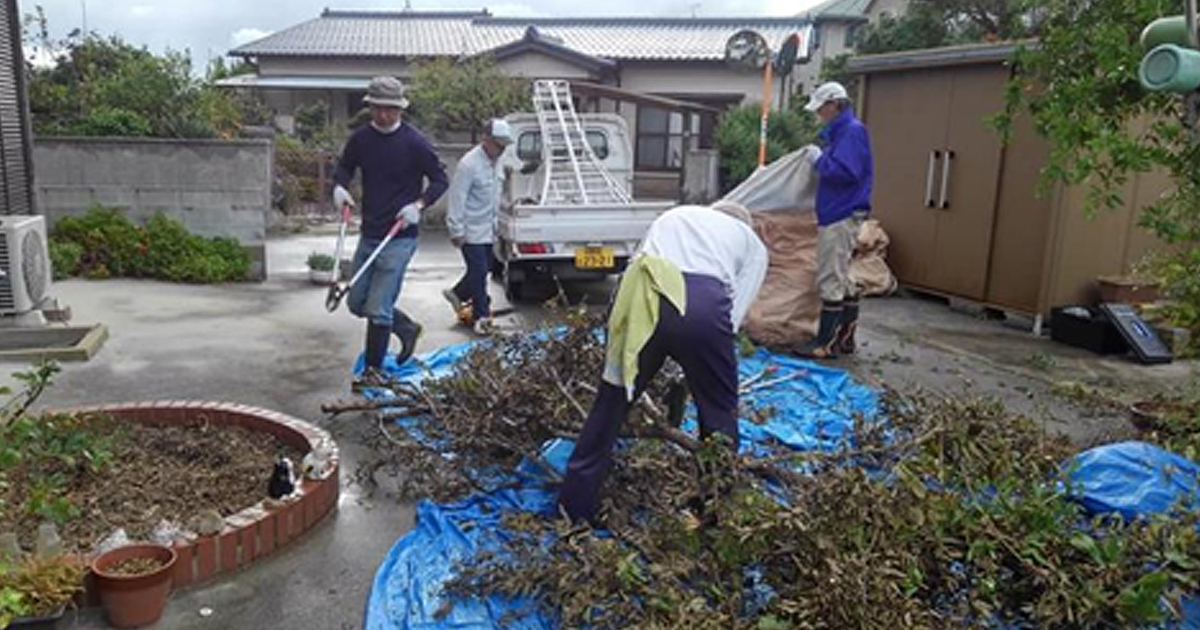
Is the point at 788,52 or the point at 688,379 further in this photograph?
the point at 788,52

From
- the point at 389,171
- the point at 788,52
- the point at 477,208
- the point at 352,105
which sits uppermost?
the point at 788,52

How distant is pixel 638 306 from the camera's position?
124 inches

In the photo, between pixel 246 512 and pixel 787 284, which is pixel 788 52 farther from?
pixel 246 512

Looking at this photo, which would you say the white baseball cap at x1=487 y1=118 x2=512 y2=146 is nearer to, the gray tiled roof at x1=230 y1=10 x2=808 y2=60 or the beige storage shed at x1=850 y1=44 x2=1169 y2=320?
the beige storage shed at x1=850 y1=44 x2=1169 y2=320

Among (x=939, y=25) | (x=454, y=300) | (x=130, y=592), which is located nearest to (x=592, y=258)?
(x=454, y=300)

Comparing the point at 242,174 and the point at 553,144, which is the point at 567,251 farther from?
the point at 242,174

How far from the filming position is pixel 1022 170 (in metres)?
7.85

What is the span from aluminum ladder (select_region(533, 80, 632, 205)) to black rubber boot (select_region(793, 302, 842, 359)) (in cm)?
274

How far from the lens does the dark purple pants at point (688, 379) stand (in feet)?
10.5

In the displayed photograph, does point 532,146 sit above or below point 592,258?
above

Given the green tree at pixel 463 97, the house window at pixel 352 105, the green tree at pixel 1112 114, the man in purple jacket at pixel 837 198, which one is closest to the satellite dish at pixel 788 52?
the man in purple jacket at pixel 837 198

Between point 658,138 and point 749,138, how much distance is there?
384cm

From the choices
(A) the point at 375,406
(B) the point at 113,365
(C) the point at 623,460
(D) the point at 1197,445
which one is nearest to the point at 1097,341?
(D) the point at 1197,445

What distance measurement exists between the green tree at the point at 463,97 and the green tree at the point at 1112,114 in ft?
39.3
